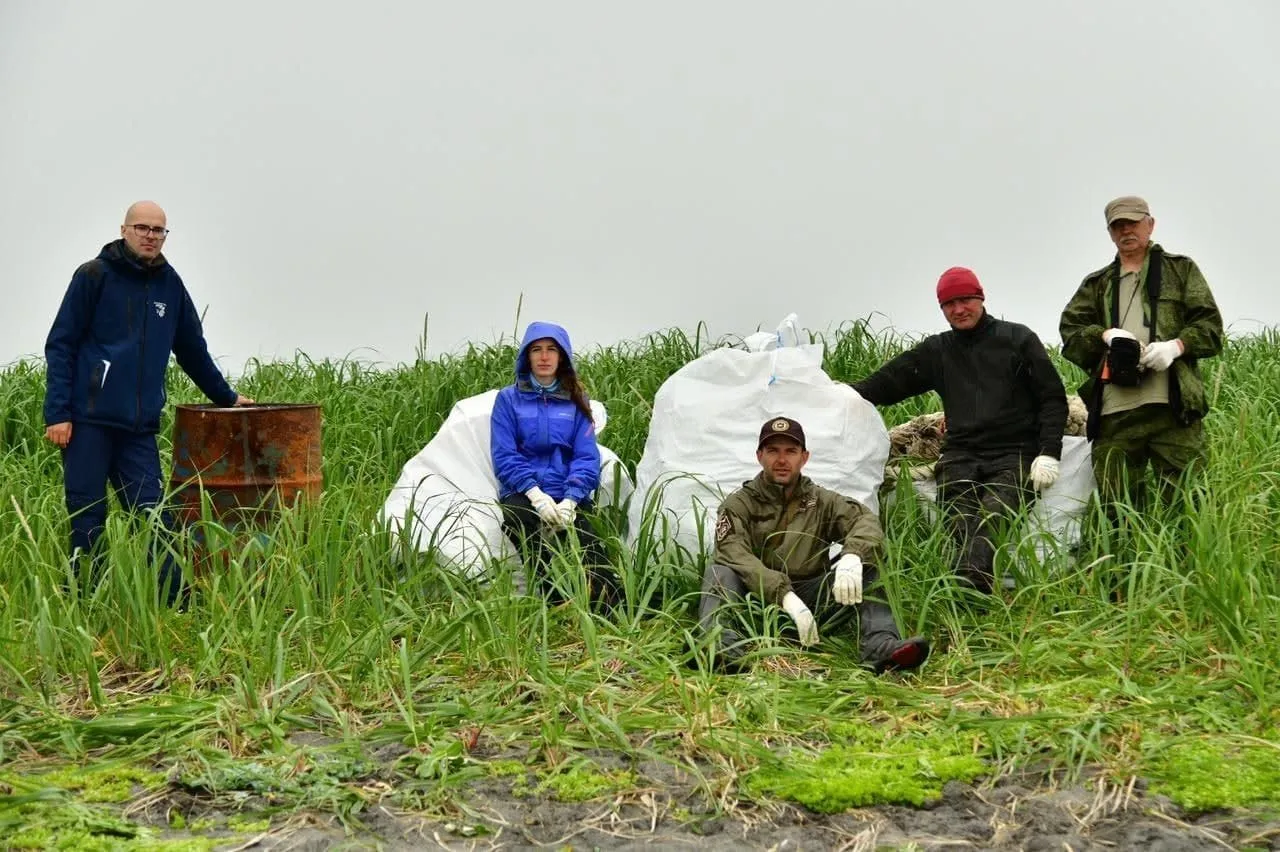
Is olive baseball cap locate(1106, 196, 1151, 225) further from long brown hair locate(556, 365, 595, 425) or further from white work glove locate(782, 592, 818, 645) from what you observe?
long brown hair locate(556, 365, 595, 425)

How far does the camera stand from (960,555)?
4715mm

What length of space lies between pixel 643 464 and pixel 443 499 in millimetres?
827

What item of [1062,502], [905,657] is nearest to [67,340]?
[905,657]

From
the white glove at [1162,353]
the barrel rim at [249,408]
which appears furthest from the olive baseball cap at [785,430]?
the barrel rim at [249,408]

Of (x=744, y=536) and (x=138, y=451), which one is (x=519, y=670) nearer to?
(x=744, y=536)

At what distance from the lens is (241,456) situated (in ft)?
16.1

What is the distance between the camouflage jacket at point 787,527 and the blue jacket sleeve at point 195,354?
210 cm

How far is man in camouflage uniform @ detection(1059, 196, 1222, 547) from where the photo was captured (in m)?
4.78

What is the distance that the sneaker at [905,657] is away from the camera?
13.0 feet

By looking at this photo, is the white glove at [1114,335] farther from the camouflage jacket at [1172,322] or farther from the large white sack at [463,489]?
the large white sack at [463,489]

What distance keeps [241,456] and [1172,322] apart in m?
Result: 3.37

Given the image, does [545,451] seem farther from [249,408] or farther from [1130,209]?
[1130,209]

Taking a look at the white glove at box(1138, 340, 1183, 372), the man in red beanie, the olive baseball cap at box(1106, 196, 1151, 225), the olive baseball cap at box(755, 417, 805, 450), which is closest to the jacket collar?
the olive baseball cap at box(755, 417, 805, 450)

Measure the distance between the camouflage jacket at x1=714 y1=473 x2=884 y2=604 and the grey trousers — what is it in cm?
5
